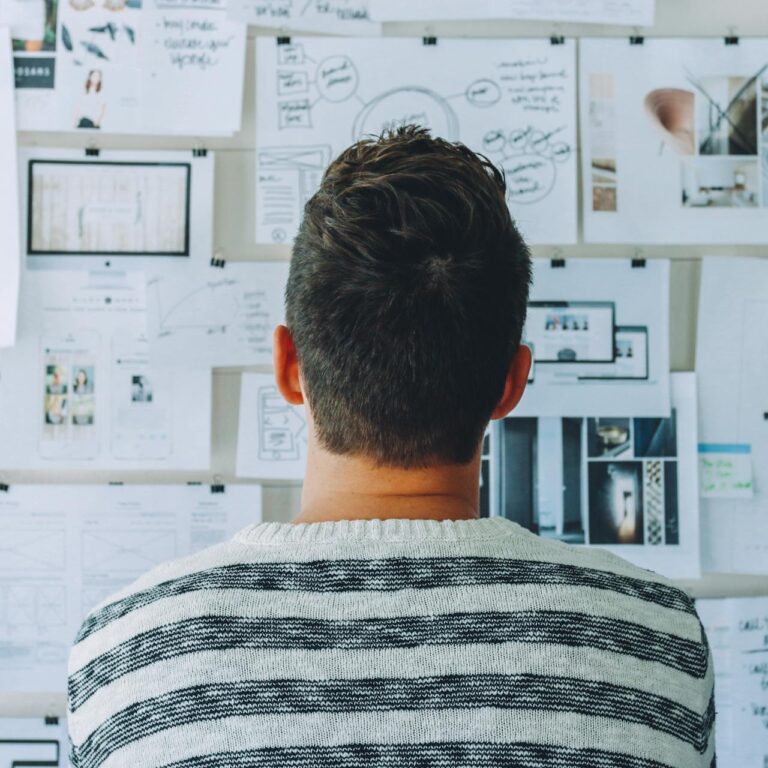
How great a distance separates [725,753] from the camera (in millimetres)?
1264

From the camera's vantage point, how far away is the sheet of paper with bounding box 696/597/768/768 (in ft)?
4.16

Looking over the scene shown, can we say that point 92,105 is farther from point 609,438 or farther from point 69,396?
point 609,438

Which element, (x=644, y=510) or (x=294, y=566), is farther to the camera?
(x=644, y=510)

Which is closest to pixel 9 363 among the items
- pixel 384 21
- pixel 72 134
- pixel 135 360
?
pixel 135 360

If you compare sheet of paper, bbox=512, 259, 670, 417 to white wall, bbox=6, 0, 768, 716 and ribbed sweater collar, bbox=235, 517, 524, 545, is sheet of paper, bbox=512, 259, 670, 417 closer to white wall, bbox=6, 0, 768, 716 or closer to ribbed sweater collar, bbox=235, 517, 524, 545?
white wall, bbox=6, 0, 768, 716

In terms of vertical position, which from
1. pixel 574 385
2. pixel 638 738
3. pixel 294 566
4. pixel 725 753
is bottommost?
pixel 725 753

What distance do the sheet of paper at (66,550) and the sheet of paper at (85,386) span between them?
0.18 ft

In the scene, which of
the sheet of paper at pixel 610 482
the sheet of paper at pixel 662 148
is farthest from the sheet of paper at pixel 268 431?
the sheet of paper at pixel 662 148

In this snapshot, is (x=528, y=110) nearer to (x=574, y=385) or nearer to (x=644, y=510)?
(x=574, y=385)

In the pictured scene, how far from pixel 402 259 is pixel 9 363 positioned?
876 mm

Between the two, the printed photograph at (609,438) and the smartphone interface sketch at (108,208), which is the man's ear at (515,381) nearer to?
the printed photograph at (609,438)

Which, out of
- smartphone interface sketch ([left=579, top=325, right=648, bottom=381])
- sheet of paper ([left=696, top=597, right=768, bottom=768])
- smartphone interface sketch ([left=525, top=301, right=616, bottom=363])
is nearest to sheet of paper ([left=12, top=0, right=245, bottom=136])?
smartphone interface sketch ([left=525, top=301, right=616, bottom=363])

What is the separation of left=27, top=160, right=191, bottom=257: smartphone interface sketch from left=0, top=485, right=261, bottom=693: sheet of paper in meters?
0.37

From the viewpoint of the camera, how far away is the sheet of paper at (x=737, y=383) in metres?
1.27
